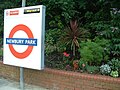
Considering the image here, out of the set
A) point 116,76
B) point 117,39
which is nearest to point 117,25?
point 117,39

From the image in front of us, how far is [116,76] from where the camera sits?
570 centimetres

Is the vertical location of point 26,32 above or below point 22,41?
above

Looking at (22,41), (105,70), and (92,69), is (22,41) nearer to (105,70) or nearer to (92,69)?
(92,69)

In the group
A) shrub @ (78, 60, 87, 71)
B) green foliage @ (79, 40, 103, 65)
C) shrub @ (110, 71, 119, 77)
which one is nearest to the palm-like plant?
green foliage @ (79, 40, 103, 65)

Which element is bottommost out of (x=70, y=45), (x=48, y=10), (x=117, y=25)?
(x=70, y=45)

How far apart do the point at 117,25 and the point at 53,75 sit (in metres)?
2.66

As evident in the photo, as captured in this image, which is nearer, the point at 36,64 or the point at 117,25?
the point at 36,64

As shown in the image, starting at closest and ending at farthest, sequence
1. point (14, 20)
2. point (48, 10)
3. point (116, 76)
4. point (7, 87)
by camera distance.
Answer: point (116, 76) → point (14, 20) → point (7, 87) → point (48, 10)

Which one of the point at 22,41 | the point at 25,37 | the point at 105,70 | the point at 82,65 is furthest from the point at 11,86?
the point at 105,70

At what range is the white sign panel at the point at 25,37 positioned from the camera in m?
5.64

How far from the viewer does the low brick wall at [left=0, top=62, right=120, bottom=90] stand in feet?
18.0

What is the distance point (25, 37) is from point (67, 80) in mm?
1559

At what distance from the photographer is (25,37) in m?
5.93

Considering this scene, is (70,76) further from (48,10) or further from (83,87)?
(48,10)
